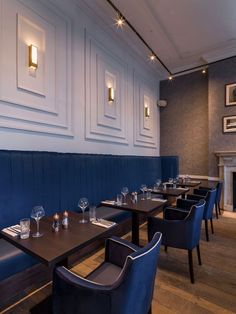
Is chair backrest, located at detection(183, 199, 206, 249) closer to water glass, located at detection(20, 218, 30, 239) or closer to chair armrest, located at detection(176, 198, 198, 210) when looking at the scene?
chair armrest, located at detection(176, 198, 198, 210)

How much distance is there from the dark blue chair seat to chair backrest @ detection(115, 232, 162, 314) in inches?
43.3

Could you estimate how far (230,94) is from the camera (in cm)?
512

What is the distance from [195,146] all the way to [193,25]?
3.07 m

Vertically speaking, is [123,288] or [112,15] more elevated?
[112,15]

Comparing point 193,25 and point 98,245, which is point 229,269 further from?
point 193,25

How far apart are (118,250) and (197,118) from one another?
5.14 m

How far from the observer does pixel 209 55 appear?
5215 millimetres

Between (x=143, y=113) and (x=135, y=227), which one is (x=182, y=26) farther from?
(x=135, y=227)

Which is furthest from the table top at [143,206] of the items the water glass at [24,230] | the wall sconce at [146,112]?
the wall sconce at [146,112]

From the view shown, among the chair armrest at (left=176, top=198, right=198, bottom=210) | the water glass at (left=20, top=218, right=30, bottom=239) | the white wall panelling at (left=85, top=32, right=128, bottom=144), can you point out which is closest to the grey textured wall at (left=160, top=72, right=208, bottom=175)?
the white wall panelling at (left=85, top=32, right=128, bottom=144)

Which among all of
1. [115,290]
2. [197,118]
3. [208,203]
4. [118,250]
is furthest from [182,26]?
[115,290]

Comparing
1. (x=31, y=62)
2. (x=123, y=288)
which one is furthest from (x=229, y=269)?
(x=31, y=62)

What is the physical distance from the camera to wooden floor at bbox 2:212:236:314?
1.84m

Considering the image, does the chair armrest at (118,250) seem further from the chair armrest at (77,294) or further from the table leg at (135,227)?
the table leg at (135,227)
